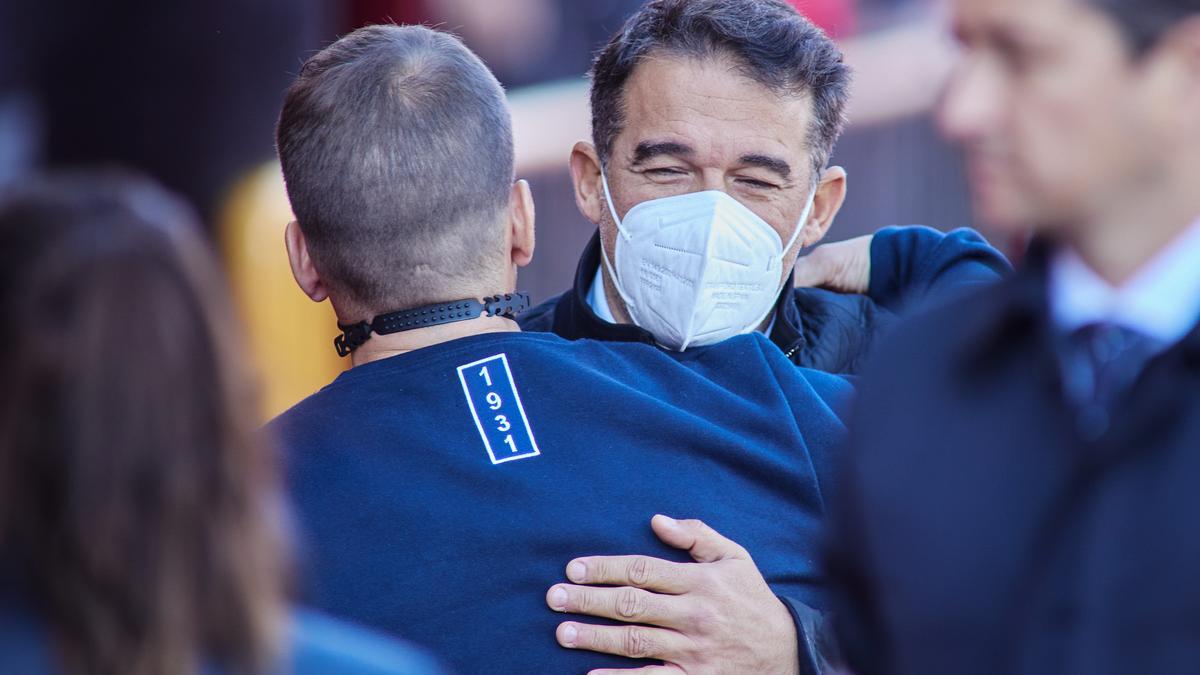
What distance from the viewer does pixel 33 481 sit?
124 centimetres

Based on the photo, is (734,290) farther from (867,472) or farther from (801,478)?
(867,472)

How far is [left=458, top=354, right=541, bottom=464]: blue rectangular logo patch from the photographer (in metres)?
2.05

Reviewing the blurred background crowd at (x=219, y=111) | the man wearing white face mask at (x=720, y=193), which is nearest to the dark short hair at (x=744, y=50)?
the man wearing white face mask at (x=720, y=193)

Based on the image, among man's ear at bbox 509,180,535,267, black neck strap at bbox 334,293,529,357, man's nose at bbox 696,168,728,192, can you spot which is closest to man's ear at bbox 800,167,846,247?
man's nose at bbox 696,168,728,192

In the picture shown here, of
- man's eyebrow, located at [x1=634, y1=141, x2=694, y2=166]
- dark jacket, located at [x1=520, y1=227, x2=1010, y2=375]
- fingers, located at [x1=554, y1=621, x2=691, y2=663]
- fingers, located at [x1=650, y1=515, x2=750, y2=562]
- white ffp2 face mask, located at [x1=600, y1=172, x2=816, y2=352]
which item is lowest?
fingers, located at [x1=554, y1=621, x2=691, y2=663]

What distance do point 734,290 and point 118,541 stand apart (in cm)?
152

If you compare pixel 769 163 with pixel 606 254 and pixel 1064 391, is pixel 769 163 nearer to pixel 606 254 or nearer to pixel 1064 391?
pixel 606 254

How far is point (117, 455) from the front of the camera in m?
1.24

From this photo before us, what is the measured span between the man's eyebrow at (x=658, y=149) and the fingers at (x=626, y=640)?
37.1 inches

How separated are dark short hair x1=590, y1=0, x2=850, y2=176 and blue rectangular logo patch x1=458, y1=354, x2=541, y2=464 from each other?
0.86m

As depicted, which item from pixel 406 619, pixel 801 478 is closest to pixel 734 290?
pixel 801 478

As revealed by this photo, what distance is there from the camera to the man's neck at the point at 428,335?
7.17 feet

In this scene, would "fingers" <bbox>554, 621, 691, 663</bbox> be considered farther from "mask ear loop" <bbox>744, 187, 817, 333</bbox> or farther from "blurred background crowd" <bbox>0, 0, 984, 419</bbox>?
"blurred background crowd" <bbox>0, 0, 984, 419</bbox>

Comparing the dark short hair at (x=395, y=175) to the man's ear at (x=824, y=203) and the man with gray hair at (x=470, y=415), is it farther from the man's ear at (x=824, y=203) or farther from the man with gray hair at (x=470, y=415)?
the man's ear at (x=824, y=203)
